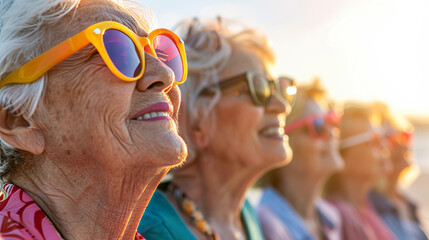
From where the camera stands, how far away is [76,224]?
1522mm

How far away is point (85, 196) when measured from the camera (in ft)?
5.00

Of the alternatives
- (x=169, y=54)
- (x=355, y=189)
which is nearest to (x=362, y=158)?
(x=355, y=189)

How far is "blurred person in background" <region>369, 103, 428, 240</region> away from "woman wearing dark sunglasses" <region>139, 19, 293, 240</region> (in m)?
3.35

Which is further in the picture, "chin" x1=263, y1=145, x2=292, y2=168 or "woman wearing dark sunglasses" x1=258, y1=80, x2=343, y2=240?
"woman wearing dark sunglasses" x1=258, y1=80, x2=343, y2=240

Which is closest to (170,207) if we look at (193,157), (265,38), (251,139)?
(193,157)

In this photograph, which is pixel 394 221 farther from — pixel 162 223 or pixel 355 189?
pixel 162 223

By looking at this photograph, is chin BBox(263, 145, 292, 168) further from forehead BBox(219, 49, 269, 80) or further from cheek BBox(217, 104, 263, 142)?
forehead BBox(219, 49, 269, 80)

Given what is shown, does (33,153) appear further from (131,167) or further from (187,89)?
(187,89)

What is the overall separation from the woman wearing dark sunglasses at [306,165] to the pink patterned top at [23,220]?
2405mm

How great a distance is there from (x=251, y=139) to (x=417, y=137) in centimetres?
1738

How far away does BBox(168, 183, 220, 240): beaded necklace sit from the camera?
2.45 meters

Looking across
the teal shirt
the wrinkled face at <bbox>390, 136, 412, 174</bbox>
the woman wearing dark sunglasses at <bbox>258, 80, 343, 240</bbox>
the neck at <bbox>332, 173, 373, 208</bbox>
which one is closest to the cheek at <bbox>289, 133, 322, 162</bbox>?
the woman wearing dark sunglasses at <bbox>258, 80, 343, 240</bbox>

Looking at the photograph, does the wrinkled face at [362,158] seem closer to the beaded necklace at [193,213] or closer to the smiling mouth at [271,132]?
the smiling mouth at [271,132]

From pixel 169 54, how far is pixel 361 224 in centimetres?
340
